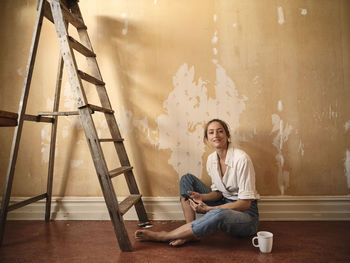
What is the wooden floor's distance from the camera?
1.34 metres

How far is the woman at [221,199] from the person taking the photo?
139 cm

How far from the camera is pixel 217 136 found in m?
1.67

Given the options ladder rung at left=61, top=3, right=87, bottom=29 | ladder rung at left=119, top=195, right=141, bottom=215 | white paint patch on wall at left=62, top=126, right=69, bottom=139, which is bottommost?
ladder rung at left=119, top=195, right=141, bottom=215

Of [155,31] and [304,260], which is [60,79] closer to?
[155,31]

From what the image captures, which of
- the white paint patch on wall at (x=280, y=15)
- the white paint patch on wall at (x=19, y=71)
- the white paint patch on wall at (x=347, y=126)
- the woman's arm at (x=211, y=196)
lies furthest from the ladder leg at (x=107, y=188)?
the white paint patch on wall at (x=347, y=126)

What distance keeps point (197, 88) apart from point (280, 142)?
886mm

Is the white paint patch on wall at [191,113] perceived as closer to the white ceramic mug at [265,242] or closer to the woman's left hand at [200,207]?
the woman's left hand at [200,207]

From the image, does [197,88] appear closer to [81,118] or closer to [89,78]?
[89,78]

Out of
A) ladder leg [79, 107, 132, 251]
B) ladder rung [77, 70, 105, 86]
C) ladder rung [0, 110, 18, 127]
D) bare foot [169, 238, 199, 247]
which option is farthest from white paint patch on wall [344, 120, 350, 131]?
ladder rung [0, 110, 18, 127]

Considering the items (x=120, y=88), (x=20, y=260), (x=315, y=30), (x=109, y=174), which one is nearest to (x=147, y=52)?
(x=120, y=88)

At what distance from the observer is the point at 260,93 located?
2027 mm

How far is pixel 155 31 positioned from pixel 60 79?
99cm

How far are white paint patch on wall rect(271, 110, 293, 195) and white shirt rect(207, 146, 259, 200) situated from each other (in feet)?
1.59

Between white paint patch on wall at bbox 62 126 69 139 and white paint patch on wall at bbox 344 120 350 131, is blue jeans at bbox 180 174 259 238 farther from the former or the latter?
white paint patch on wall at bbox 62 126 69 139
